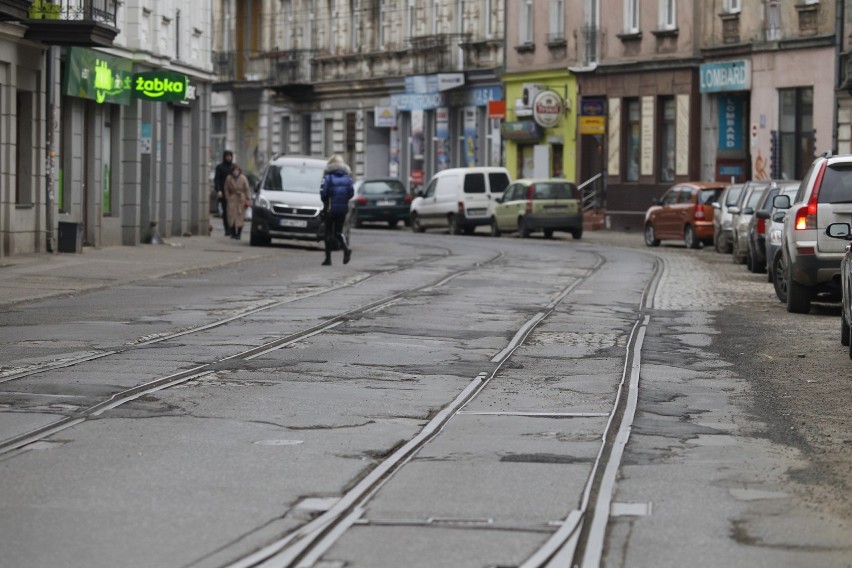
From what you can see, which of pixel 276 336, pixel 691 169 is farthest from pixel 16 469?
pixel 691 169

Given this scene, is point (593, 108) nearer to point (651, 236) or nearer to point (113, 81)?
point (651, 236)

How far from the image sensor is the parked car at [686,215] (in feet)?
138

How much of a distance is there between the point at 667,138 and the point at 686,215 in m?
11.6

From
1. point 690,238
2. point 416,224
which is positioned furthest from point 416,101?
point 690,238

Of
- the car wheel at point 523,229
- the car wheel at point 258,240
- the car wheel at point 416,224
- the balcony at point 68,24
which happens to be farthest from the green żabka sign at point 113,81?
the car wheel at point 416,224

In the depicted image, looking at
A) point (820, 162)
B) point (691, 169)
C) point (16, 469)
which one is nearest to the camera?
point (16, 469)

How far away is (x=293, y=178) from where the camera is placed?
1566 inches

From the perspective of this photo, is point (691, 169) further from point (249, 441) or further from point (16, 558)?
point (16, 558)

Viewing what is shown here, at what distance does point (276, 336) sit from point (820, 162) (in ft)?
Result: 22.8

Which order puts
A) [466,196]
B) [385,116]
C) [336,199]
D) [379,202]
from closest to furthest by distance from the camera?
1. [336,199]
2. [466,196]
3. [379,202]
4. [385,116]

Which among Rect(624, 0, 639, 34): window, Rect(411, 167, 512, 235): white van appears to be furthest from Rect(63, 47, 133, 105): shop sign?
Rect(624, 0, 639, 34): window

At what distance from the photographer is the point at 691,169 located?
2056 inches

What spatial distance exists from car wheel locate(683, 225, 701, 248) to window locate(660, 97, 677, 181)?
1095cm

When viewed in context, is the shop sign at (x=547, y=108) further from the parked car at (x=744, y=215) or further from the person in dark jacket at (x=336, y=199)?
the person in dark jacket at (x=336, y=199)
